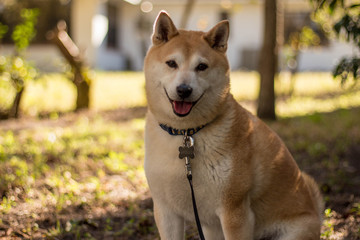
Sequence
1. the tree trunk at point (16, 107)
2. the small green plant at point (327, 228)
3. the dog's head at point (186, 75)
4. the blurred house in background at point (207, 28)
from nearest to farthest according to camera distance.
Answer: the dog's head at point (186, 75) < the small green plant at point (327, 228) < the tree trunk at point (16, 107) < the blurred house in background at point (207, 28)

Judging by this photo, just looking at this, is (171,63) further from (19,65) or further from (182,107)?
(19,65)

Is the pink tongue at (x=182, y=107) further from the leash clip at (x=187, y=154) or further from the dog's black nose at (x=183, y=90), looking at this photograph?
the leash clip at (x=187, y=154)

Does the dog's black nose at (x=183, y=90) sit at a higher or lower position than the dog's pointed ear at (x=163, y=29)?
lower

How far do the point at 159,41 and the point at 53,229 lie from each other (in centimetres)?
169

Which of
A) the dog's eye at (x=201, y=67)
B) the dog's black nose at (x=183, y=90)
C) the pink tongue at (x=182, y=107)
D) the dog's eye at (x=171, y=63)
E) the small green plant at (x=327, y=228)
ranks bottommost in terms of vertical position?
the small green plant at (x=327, y=228)

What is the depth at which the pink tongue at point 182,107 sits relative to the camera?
2.92 m

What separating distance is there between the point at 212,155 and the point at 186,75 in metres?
0.51

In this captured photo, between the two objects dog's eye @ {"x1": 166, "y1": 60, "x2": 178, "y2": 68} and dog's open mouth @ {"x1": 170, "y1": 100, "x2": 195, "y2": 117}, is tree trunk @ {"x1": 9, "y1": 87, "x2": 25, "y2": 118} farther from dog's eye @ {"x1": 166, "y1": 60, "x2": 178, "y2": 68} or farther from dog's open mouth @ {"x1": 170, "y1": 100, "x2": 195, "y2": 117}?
dog's open mouth @ {"x1": 170, "y1": 100, "x2": 195, "y2": 117}

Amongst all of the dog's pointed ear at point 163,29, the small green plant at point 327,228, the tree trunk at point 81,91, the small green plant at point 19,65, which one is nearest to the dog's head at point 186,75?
the dog's pointed ear at point 163,29

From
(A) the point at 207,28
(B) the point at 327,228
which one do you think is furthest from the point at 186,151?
(A) the point at 207,28

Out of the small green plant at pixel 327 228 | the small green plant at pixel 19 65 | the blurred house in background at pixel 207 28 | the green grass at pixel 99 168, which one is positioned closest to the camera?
the small green plant at pixel 327 228

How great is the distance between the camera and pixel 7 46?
20.2 metres

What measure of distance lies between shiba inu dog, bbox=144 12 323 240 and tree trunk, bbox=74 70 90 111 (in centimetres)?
652

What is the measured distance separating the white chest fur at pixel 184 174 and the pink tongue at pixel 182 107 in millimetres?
190
